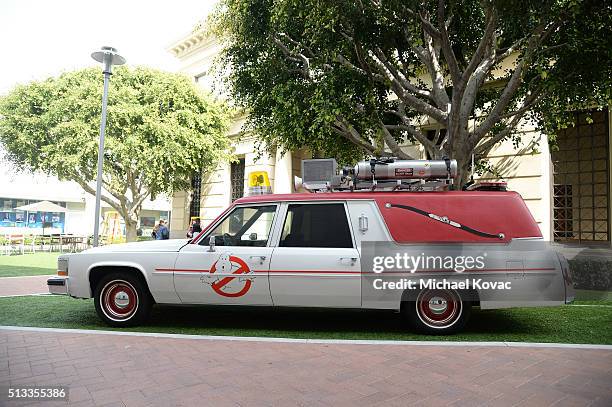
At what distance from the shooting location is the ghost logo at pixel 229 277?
5656mm

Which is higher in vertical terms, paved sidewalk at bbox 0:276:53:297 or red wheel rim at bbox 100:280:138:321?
red wheel rim at bbox 100:280:138:321

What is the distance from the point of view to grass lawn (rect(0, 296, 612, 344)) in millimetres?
5703

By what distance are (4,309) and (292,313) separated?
4.90m

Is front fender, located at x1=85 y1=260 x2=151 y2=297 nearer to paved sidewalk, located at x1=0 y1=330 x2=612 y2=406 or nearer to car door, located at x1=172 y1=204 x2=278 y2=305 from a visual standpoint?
car door, located at x1=172 y1=204 x2=278 y2=305

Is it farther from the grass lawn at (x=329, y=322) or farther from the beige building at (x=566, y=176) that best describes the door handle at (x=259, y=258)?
the beige building at (x=566, y=176)

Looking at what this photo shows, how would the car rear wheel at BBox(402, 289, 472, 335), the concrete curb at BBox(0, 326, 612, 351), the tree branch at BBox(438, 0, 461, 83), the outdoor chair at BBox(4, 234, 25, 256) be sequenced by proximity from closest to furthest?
the concrete curb at BBox(0, 326, 612, 351), the car rear wheel at BBox(402, 289, 472, 335), the tree branch at BBox(438, 0, 461, 83), the outdoor chair at BBox(4, 234, 25, 256)

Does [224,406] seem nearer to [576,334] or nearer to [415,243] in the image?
[415,243]

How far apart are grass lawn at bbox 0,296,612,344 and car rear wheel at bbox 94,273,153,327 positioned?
0.17 m

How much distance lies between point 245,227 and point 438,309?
274 cm

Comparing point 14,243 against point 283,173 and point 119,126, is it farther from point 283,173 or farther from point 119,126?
point 283,173

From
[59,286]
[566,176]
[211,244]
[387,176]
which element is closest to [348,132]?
[387,176]

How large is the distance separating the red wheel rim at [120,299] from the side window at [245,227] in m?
1.25

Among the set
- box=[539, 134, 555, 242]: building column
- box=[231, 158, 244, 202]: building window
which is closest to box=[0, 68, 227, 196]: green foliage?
box=[231, 158, 244, 202]: building window

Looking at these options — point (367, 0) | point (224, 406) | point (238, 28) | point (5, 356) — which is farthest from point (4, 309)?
point (367, 0)
